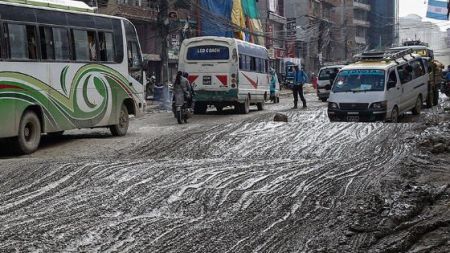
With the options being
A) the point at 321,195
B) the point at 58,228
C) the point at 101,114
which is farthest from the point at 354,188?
the point at 101,114

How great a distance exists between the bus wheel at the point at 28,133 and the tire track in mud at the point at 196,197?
220 cm

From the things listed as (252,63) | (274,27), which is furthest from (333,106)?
(274,27)

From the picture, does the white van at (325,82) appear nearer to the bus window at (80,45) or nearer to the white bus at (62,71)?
the white bus at (62,71)

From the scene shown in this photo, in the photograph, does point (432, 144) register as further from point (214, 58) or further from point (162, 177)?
point (214, 58)

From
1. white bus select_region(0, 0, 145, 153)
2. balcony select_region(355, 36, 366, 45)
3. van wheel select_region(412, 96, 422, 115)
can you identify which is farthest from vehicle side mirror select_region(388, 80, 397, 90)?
balcony select_region(355, 36, 366, 45)

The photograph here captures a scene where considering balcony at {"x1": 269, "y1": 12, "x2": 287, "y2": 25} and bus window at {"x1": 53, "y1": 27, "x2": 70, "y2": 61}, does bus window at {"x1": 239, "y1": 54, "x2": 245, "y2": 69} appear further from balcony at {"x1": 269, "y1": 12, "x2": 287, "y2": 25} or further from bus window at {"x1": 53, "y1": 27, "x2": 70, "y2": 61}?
balcony at {"x1": 269, "y1": 12, "x2": 287, "y2": 25}

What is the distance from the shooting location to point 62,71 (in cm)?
1312

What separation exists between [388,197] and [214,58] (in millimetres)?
15788

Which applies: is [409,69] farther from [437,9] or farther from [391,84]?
[437,9]

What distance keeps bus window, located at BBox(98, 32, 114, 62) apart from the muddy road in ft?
11.5

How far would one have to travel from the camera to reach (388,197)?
685 cm

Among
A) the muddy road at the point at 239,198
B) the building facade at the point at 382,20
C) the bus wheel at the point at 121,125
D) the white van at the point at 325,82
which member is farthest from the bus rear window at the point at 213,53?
the building facade at the point at 382,20

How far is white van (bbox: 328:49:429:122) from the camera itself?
17.3 meters

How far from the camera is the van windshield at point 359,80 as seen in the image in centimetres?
1764
